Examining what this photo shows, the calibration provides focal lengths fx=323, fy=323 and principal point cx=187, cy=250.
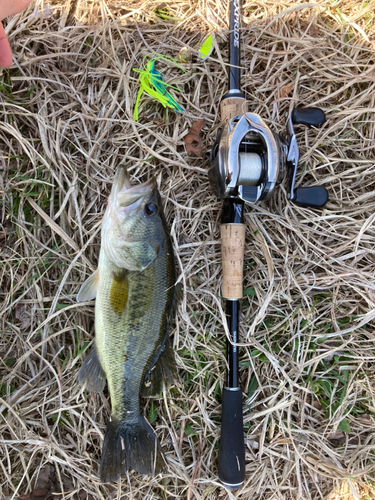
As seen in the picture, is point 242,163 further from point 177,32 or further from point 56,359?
point 56,359

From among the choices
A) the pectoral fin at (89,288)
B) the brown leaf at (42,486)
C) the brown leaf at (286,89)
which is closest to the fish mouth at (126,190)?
the pectoral fin at (89,288)

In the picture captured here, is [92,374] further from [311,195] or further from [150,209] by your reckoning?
[311,195]

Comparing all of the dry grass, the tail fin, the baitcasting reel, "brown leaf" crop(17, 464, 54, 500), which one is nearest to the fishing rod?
the baitcasting reel

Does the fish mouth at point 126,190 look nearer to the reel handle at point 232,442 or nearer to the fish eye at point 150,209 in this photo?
the fish eye at point 150,209

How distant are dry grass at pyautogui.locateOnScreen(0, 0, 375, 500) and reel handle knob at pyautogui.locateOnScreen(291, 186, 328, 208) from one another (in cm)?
17

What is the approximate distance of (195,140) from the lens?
2.47 m

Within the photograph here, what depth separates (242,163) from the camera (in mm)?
2033

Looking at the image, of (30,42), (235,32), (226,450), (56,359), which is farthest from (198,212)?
(30,42)

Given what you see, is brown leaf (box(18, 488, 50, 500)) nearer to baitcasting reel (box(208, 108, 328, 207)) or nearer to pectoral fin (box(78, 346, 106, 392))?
pectoral fin (box(78, 346, 106, 392))

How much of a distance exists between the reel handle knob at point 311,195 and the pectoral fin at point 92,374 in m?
1.83

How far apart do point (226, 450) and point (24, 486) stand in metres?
1.52

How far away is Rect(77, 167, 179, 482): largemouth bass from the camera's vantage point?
7.04 ft

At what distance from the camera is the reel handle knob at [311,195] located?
2.34 m

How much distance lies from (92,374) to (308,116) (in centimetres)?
245
